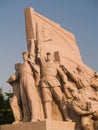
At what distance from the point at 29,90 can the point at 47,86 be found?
577 millimetres

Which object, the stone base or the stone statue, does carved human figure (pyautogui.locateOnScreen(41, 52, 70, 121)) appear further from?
the stone base

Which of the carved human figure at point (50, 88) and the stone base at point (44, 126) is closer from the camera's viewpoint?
the stone base at point (44, 126)

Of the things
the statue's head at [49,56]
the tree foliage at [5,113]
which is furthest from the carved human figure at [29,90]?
the tree foliage at [5,113]

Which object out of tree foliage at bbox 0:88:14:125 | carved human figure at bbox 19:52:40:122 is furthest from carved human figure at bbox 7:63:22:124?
tree foliage at bbox 0:88:14:125

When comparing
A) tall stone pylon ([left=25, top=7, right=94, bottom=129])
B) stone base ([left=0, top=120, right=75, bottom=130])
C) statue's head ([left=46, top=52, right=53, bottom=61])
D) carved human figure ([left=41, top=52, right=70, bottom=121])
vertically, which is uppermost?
tall stone pylon ([left=25, top=7, right=94, bottom=129])

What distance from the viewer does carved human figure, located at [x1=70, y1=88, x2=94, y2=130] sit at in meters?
9.24

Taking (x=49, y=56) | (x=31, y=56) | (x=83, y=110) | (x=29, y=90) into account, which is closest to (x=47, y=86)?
(x=29, y=90)

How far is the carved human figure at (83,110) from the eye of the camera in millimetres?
9242

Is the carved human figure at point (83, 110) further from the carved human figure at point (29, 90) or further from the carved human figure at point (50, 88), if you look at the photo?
the carved human figure at point (29, 90)

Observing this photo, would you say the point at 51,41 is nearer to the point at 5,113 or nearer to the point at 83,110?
the point at 83,110

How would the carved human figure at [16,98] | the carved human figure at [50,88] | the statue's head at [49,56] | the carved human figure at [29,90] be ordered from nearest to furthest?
the carved human figure at [29,90] → the carved human figure at [50,88] → the carved human figure at [16,98] → the statue's head at [49,56]

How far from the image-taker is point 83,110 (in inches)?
372

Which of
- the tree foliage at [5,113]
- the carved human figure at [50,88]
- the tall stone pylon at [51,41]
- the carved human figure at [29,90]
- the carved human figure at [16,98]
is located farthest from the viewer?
the tree foliage at [5,113]

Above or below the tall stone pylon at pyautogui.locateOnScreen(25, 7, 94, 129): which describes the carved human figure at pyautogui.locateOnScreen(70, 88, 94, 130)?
below
